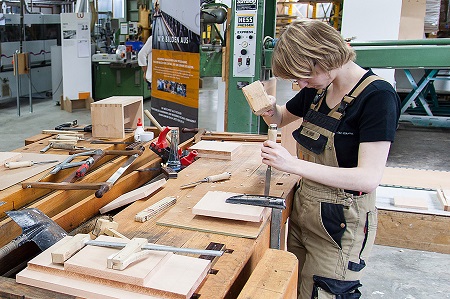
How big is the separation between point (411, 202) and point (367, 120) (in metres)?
1.60

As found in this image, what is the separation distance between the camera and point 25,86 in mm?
8109

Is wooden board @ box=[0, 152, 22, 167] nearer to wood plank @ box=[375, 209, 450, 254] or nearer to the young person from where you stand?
the young person

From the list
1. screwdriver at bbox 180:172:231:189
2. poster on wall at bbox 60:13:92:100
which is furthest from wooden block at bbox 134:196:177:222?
poster on wall at bbox 60:13:92:100

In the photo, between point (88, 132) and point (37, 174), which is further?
point (88, 132)

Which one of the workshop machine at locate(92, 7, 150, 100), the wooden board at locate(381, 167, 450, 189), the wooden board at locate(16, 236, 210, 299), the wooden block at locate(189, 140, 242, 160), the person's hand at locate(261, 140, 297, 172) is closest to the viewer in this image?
the wooden board at locate(16, 236, 210, 299)

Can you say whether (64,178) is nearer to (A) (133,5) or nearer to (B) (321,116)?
(B) (321,116)

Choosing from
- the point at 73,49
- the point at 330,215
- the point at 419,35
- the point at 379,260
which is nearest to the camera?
the point at 330,215

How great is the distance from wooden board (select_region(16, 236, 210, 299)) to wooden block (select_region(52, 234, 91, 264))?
2 cm

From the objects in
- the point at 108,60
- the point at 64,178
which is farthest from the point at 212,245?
the point at 108,60

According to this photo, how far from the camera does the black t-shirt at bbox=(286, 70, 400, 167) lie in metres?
1.37

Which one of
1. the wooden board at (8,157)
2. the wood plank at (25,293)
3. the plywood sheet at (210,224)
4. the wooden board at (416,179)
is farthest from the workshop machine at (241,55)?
the wood plank at (25,293)

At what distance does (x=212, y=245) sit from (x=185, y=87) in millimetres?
3034

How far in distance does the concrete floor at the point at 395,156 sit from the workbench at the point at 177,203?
1218 mm

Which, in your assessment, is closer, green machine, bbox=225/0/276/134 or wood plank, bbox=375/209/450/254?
wood plank, bbox=375/209/450/254
